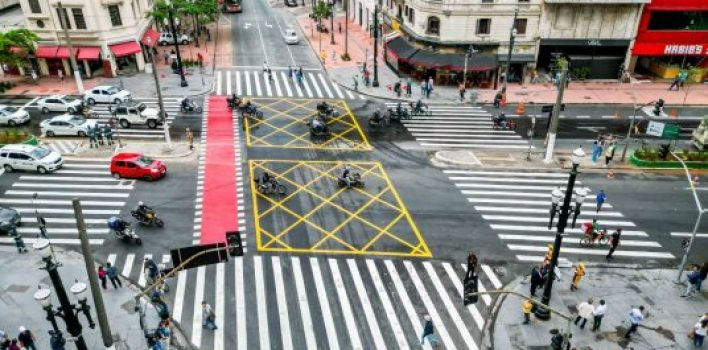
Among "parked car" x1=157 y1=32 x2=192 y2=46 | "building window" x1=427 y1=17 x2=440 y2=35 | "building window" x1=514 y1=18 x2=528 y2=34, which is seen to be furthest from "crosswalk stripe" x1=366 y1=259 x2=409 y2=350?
"parked car" x1=157 y1=32 x2=192 y2=46

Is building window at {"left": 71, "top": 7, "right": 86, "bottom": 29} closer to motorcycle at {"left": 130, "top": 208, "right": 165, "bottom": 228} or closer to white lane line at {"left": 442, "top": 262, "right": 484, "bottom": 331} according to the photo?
motorcycle at {"left": 130, "top": 208, "right": 165, "bottom": 228}

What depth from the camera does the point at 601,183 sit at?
1351 inches

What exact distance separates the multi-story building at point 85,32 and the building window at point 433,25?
26.7 meters

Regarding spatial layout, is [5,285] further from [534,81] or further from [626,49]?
[626,49]

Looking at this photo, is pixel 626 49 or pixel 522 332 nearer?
pixel 522 332

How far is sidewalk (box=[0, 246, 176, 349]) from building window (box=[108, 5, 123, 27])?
31335 mm

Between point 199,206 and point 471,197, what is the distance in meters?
16.3

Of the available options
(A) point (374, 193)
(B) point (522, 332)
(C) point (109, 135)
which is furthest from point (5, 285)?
(B) point (522, 332)

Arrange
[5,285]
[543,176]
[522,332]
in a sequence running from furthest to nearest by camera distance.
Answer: [543,176] < [5,285] < [522,332]

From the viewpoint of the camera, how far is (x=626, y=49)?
52250mm

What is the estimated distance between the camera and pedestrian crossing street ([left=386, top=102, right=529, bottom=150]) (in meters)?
39.8

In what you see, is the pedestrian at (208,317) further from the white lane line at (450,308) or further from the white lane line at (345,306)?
the white lane line at (450,308)

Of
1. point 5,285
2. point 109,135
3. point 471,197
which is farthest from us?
point 109,135

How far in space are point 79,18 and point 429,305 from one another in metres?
44.8
